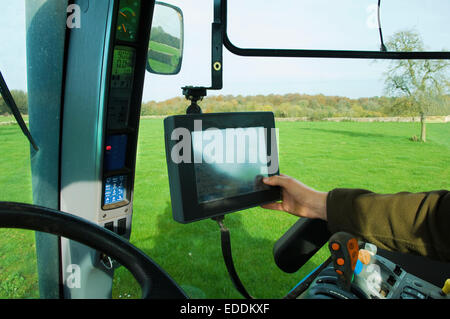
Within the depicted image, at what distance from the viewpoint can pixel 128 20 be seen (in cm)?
102

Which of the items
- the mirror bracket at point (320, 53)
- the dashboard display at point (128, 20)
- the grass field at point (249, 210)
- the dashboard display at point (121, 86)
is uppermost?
the dashboard display at point (128, 20)

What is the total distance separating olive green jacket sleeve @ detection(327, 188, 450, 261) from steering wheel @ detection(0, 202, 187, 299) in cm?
54

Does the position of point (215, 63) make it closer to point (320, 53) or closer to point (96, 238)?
point (320, 53)

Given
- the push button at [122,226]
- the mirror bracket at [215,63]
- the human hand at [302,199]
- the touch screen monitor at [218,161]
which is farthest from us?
the push button at [122,226]

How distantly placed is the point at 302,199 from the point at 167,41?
703 mm

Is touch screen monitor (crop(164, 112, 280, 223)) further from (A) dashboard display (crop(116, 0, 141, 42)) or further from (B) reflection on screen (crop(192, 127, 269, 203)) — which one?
(A) dashboard display (crop(116, 0, 141, 42))

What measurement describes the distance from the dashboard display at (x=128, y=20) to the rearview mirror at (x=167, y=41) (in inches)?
2.7

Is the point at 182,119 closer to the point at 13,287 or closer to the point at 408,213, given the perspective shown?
the point at 408,213

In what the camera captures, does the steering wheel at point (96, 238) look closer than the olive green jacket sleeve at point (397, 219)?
Yes

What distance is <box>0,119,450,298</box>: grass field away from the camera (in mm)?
1273

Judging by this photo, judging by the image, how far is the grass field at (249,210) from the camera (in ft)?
4.18

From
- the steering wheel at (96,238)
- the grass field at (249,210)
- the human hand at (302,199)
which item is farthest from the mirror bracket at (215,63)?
the steering wheel at (96,238)

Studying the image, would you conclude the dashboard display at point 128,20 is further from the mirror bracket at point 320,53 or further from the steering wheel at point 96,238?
the steering wheel at point 96,238
